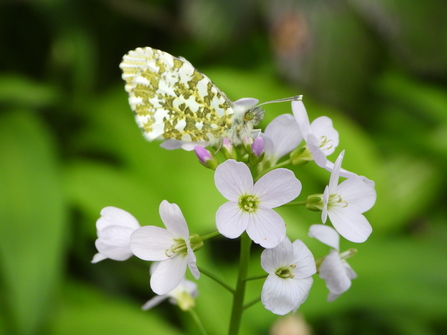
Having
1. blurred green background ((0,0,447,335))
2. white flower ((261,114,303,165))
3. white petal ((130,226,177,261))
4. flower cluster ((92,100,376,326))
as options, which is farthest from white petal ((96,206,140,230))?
blurred green background ((0,0,447,335))

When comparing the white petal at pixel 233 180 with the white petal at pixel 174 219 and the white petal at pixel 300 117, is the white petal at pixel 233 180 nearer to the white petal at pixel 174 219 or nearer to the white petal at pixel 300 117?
the white petal at pixel 174 219

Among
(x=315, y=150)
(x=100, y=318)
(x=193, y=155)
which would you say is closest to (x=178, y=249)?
(x=315, y=150)

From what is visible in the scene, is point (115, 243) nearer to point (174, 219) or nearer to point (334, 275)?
point (174, 219)

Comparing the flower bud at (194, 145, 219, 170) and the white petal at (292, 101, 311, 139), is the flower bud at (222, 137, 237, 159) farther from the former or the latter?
the white petal at (292, 101, 311, 139)

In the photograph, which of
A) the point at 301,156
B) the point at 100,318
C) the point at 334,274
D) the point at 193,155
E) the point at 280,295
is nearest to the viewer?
the point at 280,295

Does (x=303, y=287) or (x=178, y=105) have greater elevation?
(x=178, y=105)

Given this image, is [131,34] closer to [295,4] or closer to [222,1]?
[222,1]

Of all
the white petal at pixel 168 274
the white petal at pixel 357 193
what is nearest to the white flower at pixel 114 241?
the white petal at pixel 168 274
